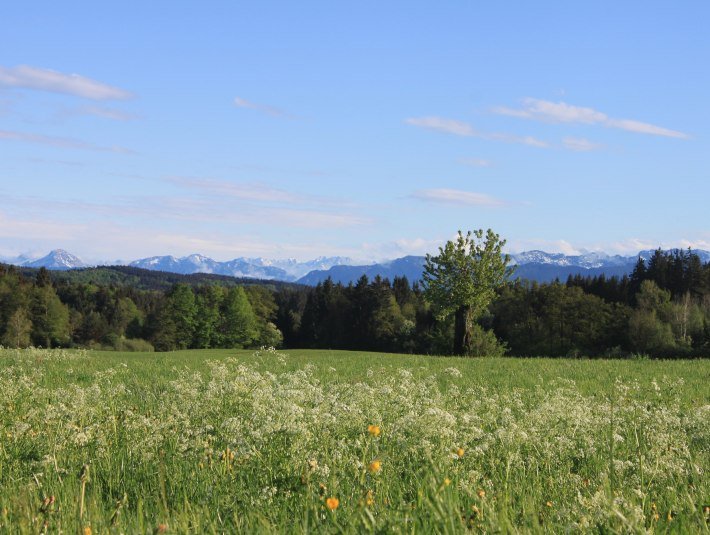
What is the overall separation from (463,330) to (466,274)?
16.0ft

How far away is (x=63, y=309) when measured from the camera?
121812mm

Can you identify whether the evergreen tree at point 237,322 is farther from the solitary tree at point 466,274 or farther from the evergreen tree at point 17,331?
the solitary tree at point 466,274

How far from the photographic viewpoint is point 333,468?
5.28 m

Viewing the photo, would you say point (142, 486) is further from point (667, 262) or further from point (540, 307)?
point (667, 262)

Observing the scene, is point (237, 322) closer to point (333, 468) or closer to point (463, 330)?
point (463, 330)

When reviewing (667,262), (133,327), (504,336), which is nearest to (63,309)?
(133,327)

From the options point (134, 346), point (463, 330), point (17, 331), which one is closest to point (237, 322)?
point (134, 346)

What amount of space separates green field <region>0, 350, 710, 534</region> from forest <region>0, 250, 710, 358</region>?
181ft

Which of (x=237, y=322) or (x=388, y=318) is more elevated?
(x=388, y=318)

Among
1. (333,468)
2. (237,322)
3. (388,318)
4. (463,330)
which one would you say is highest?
(333,468)

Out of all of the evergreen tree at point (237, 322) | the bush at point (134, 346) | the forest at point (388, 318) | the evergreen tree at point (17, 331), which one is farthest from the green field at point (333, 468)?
the evergreen tree at point (237, 322)

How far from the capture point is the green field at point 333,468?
166 inches

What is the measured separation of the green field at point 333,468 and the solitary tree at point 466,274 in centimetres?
4087

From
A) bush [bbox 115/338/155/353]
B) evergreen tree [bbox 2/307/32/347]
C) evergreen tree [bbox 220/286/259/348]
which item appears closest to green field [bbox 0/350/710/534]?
bush [bbox 115/338/155/353]
